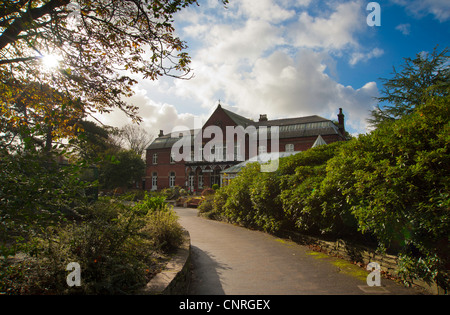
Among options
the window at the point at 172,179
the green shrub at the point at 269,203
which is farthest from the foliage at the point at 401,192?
the window at the point at 172,179

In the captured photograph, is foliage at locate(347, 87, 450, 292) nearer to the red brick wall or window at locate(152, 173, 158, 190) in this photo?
the red brick wall

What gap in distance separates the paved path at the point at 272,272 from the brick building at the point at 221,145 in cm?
2766

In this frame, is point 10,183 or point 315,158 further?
point 315,158

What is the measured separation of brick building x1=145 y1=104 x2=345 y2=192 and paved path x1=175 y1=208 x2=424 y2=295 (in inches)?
1089

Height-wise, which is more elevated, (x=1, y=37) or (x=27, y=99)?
(x=1, y=37)

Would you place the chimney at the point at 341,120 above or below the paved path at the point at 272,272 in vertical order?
above

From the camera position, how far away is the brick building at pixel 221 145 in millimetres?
34438

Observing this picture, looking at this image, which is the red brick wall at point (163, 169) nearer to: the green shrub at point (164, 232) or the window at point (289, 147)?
the window at point (289, 147)

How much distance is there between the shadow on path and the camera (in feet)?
13.9

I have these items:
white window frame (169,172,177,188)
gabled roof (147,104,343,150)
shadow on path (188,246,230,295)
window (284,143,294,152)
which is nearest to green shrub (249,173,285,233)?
shadow on path (188,246,230,295)

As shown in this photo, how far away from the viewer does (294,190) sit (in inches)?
288

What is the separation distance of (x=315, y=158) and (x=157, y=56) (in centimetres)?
566
